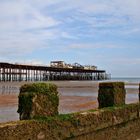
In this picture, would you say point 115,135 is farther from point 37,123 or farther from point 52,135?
point 37,123

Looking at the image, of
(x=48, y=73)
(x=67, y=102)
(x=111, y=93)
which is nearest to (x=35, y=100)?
(x=111, y=93)

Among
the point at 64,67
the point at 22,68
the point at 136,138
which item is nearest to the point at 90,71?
the point at 64,67

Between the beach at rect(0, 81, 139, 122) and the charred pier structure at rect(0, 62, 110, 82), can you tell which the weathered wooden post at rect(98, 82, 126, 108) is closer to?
the beach at rect(0, 81, 139, 122)

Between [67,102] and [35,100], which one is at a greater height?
[35,100]

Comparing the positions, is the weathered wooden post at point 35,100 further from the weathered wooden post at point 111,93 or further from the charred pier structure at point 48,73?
the charred pier structure at point 48,73

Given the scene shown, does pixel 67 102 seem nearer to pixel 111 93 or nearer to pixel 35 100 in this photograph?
pixel 111 93

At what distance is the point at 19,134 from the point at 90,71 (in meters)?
128

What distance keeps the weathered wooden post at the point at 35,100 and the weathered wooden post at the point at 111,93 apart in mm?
1953

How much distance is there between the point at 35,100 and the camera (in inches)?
173

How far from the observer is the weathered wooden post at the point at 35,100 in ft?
14.3

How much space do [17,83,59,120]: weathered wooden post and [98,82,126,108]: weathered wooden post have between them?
1953 mm

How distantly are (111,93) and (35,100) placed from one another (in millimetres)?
Answer: 2349

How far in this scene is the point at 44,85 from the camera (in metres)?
4.52

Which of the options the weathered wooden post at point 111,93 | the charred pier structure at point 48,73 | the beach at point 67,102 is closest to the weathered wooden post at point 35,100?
the weathered wooden post at point 111,93
